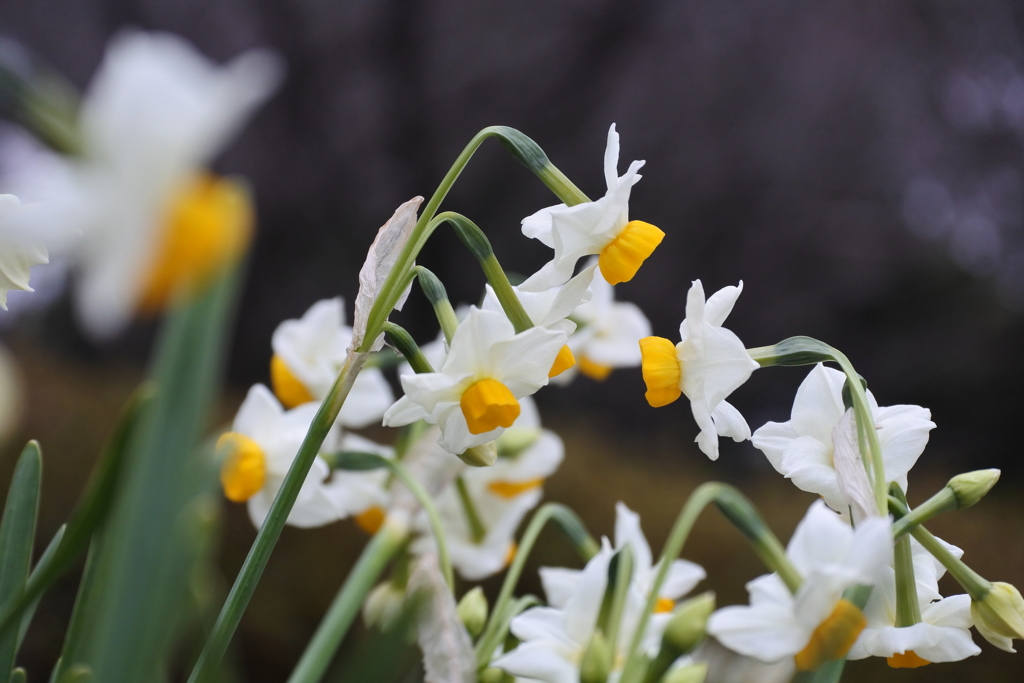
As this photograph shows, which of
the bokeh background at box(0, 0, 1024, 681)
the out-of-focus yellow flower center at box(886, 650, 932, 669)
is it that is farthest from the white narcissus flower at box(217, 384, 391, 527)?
the bokeh background at box(0, 0, 1024, 681)

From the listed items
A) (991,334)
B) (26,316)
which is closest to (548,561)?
(991,334)

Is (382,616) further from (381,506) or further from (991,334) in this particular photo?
(991,334)

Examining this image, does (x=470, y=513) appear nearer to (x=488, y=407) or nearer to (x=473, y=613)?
(x=473, y=613)

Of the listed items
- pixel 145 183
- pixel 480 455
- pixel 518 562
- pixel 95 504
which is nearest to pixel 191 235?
pixel 145 183

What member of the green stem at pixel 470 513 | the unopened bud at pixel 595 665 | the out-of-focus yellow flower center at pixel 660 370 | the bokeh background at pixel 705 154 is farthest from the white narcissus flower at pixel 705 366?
the bokeh background at pixel 705 154

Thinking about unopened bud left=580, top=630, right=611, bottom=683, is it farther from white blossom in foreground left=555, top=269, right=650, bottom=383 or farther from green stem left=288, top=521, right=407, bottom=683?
white blossom in foreground left=555, top=269, right=650, bottom=383
